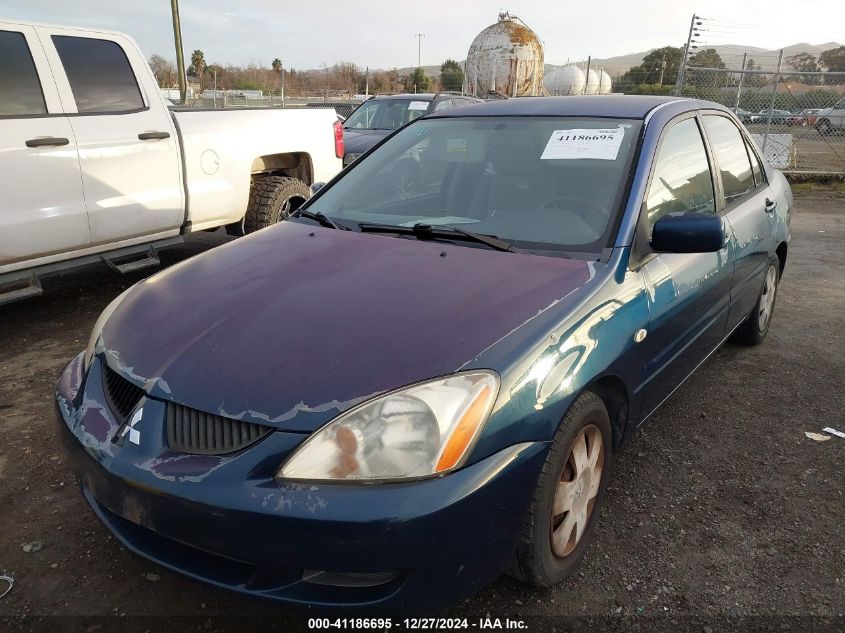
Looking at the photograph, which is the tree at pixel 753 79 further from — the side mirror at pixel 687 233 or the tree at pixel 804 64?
the side mirror at pixel 687 233

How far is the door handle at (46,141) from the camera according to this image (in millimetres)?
4031

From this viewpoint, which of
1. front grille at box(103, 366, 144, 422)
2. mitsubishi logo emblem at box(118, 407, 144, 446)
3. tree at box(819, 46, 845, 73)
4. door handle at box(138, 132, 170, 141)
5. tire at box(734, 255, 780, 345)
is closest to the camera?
mitsubishi logo emblem at box(118, 407, 144, 446)

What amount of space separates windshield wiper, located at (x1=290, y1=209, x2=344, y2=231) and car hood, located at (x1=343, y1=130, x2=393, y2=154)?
20.8 feet

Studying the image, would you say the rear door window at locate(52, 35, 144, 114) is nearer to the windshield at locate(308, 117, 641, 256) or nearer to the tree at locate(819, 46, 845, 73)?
the windshield at locate(308, 117, 641, 256)

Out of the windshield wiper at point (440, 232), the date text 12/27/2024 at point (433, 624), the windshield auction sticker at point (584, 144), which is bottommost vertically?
the date text 12/27/2024 at point (433, 624)

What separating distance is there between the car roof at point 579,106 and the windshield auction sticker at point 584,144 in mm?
157

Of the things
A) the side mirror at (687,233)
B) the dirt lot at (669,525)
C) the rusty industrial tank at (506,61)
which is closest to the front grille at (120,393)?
the dirt lot at (669,525)

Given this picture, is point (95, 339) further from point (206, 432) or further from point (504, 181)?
point (504, 181)

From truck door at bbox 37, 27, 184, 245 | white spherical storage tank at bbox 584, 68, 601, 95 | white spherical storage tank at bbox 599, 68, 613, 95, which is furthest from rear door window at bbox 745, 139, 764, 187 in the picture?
white spherical storage tank at bbox 599, 68, 613, 95

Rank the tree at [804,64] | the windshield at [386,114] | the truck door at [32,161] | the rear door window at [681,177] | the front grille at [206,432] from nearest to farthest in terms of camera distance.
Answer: the front grille at [206,432] → the rear door window at [681,177] → the truck door at [32,161] → the windshield at [386,114] → the tree at [804,64]

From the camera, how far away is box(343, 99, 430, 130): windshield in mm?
10680

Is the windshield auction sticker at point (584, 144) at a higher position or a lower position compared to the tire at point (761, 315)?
higher

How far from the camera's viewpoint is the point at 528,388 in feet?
6.05

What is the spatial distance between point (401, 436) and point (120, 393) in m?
0.94
